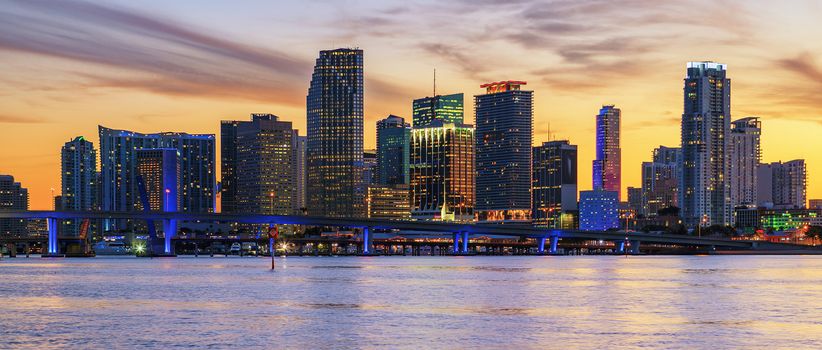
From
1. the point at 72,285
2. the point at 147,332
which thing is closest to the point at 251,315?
the point at 147,332

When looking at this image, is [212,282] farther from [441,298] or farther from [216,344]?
[216,344]

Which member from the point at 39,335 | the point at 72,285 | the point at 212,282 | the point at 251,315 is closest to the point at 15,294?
the point at 72,285

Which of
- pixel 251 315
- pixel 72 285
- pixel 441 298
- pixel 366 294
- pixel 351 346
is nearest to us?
pixel 351 346

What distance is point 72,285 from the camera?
104 metres

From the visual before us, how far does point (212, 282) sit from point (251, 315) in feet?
156

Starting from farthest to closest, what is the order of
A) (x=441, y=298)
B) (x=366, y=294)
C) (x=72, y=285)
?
(x=72, y=285) → (x=366, y=294) → (x=441, y=298)

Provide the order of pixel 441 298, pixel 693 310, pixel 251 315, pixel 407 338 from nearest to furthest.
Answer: pixel 407 338 < pixel 251 315 < pixel 693 310 < pixel 441 298

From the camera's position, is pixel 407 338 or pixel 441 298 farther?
pixel 441 298

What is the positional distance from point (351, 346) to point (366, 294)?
38.7 metres

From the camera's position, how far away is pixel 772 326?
57.4m

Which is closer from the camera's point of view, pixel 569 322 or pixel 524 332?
pixel 524 332

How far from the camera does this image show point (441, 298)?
80.2 meters

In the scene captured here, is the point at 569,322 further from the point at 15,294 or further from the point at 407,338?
the point at 15,294

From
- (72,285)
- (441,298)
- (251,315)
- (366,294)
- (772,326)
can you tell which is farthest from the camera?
(72,285)
